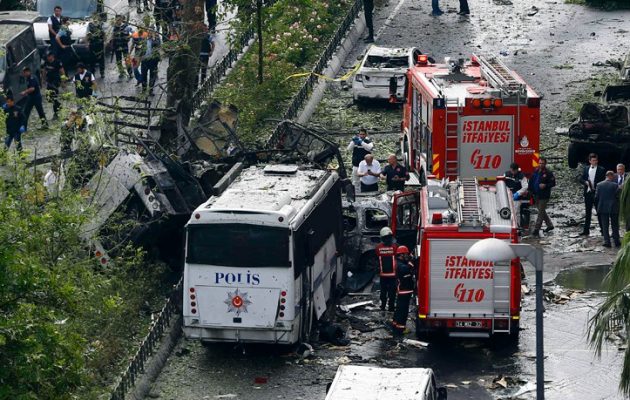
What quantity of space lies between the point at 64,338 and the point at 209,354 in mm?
6943

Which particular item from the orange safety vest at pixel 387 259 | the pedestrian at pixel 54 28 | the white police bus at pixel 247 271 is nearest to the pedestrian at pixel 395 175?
the orange safety vest at pixel 387 259

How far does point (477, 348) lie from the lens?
25453 millimetres

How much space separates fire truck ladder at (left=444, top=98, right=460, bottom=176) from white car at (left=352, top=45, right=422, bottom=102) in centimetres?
858

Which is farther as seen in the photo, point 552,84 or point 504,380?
point 552,84

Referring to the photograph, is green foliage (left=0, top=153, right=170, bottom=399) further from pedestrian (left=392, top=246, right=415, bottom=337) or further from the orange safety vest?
the orange safety vest

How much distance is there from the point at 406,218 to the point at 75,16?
1825 cm

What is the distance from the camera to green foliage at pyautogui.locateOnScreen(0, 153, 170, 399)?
1794 cm

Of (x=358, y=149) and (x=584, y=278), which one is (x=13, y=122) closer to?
(x=358, y=149)

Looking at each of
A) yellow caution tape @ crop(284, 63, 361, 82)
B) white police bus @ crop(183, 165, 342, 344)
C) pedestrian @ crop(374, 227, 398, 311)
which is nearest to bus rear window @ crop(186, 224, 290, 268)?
white police bus @ crop(183, 165, 342, 344)

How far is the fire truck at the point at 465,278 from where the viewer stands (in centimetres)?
2462

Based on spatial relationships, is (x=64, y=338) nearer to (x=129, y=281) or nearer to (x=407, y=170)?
(x=129, y=281)

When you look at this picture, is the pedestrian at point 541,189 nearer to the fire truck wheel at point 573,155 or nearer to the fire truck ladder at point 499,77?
the fire truck ladder at point 499,77

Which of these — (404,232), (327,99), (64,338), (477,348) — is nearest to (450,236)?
(477,348)

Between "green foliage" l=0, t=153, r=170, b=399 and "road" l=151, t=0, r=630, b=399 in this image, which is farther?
"road" l=151, t=0, r=630, b=399
